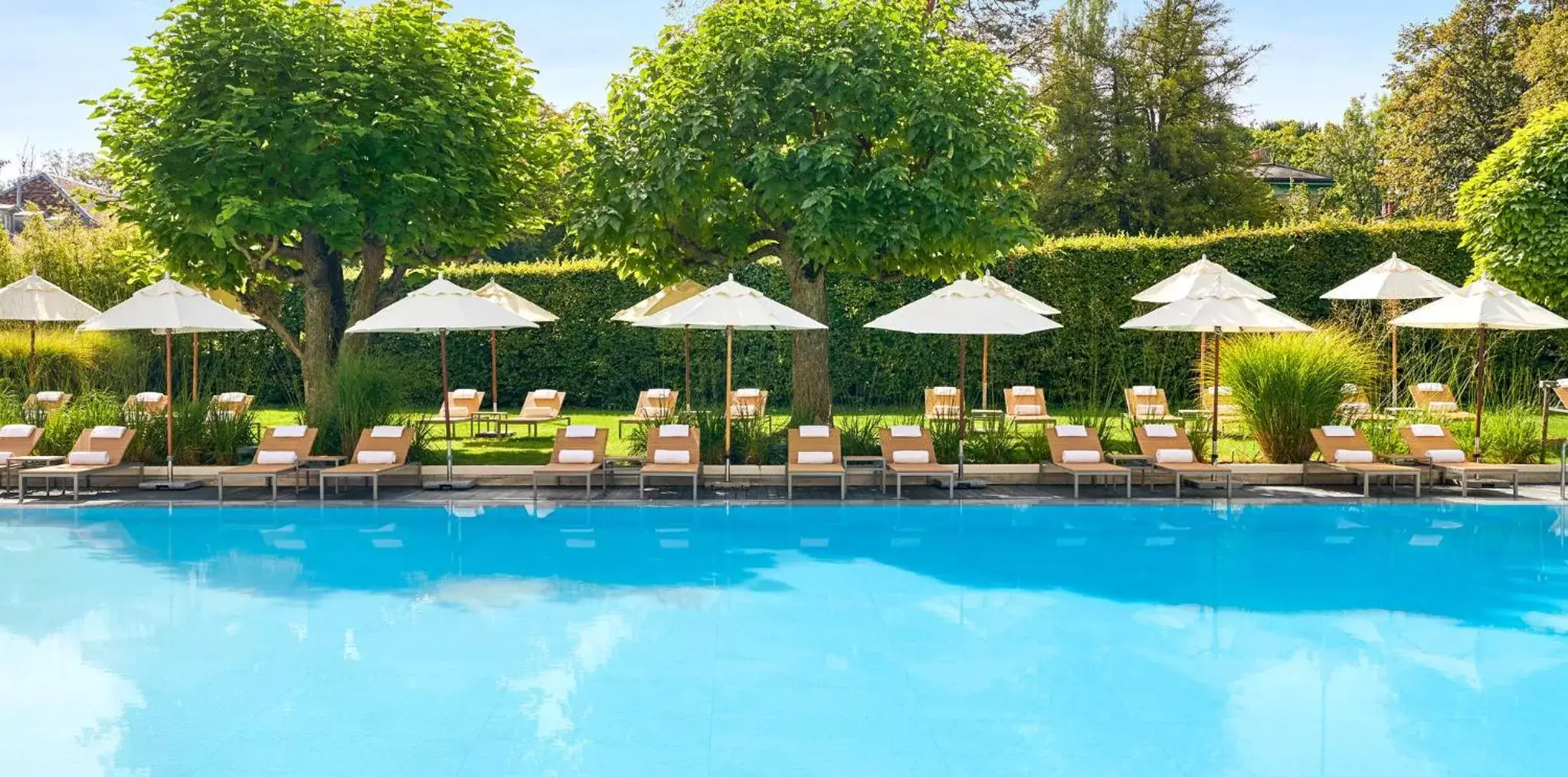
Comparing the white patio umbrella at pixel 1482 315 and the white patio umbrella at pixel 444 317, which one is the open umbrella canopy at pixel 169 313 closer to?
the white patio umbrella at pixel 444 317

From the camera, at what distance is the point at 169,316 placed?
13.2m

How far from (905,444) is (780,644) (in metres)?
6.33

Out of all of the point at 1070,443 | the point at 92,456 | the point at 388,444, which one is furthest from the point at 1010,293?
the point at 92,456

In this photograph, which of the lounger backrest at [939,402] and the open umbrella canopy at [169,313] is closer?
the open umbrella canopy at [169,313]

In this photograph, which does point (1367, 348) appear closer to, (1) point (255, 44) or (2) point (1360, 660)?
(2) point (1360, 660)

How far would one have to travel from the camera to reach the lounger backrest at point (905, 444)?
548 inches

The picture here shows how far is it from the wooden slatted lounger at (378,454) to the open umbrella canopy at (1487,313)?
456 inches

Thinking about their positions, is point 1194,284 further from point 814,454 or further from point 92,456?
point 92,456

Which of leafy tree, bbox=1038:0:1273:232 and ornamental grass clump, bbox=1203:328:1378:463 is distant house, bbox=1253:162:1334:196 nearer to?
leafy tree, bbox=1038:0:1273:232

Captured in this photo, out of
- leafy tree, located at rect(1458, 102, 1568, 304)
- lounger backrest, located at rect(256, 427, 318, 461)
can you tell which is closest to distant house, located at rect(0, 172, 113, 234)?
lounger backrest, located at rect(256, 427, 318, 461)

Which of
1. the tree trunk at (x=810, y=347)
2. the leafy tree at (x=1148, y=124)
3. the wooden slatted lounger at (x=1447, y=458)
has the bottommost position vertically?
the wooden slatted lounger at (x=1447, y=458)

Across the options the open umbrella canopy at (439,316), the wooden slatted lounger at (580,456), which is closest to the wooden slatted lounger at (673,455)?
the wooden slatted lounger at (580,456)

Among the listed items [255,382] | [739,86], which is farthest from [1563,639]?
[255,382]

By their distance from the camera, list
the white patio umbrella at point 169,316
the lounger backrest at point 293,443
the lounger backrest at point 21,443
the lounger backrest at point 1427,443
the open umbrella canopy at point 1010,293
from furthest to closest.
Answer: the open umbrella canopy at point 1010,293 → the lounger backrest at point 1427,443 → the lounger backrest at point 21,443 → the lounger backrest at point 293,443 → the white patio umbrella at point 169,316
